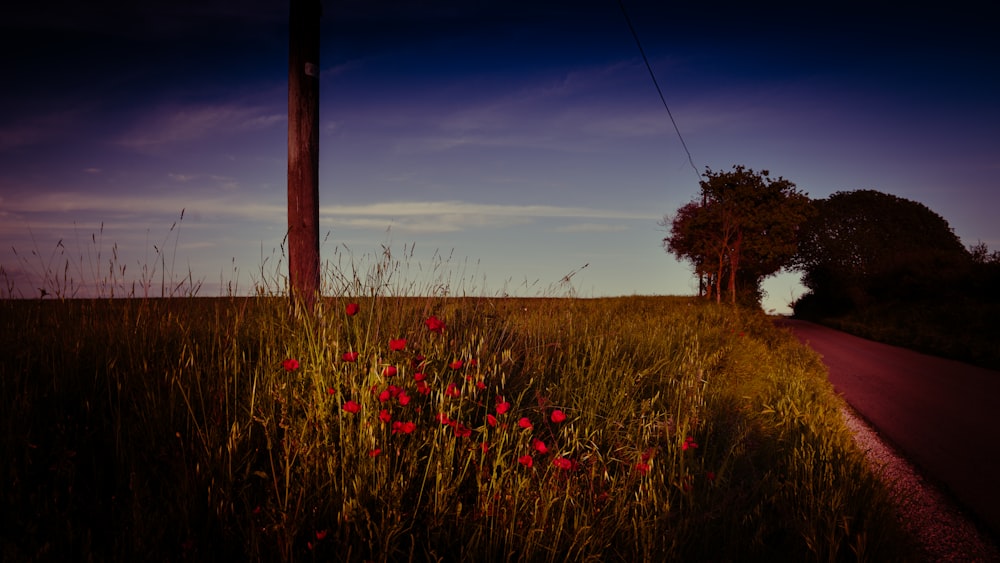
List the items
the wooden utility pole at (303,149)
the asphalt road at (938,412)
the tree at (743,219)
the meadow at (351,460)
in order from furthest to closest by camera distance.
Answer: the tree at (743,219)
the wooden utility pole at (303,149)
the asphalt road at (938,412)
the meadow at (351,460)

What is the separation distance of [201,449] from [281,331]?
1.38m

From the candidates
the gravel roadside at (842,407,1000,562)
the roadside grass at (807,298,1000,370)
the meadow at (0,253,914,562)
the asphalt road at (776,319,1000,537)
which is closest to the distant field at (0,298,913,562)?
the meadow at (0,253,914,562)

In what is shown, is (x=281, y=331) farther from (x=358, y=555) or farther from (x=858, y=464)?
(x=858, y=464)

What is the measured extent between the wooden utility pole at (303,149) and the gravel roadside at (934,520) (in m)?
5.84

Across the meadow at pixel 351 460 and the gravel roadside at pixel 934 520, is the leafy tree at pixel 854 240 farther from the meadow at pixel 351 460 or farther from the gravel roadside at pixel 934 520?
the meadow at pixel 351 460

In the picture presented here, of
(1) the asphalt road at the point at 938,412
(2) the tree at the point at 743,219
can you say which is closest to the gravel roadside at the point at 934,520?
(1) the asphalt road at the point at 938,412

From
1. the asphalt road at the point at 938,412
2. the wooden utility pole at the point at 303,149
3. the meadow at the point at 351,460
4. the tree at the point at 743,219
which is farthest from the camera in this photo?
the tree at the point at 743,219

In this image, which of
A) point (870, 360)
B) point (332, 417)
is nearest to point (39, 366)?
point (332, 417)

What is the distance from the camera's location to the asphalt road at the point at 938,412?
5137 mm

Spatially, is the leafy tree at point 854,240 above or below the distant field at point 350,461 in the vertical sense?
above

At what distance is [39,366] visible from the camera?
3643mm

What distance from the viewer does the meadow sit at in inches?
93.0

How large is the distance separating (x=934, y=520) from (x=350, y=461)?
4.96m

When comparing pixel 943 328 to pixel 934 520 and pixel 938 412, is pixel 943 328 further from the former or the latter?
pixel 934 520
